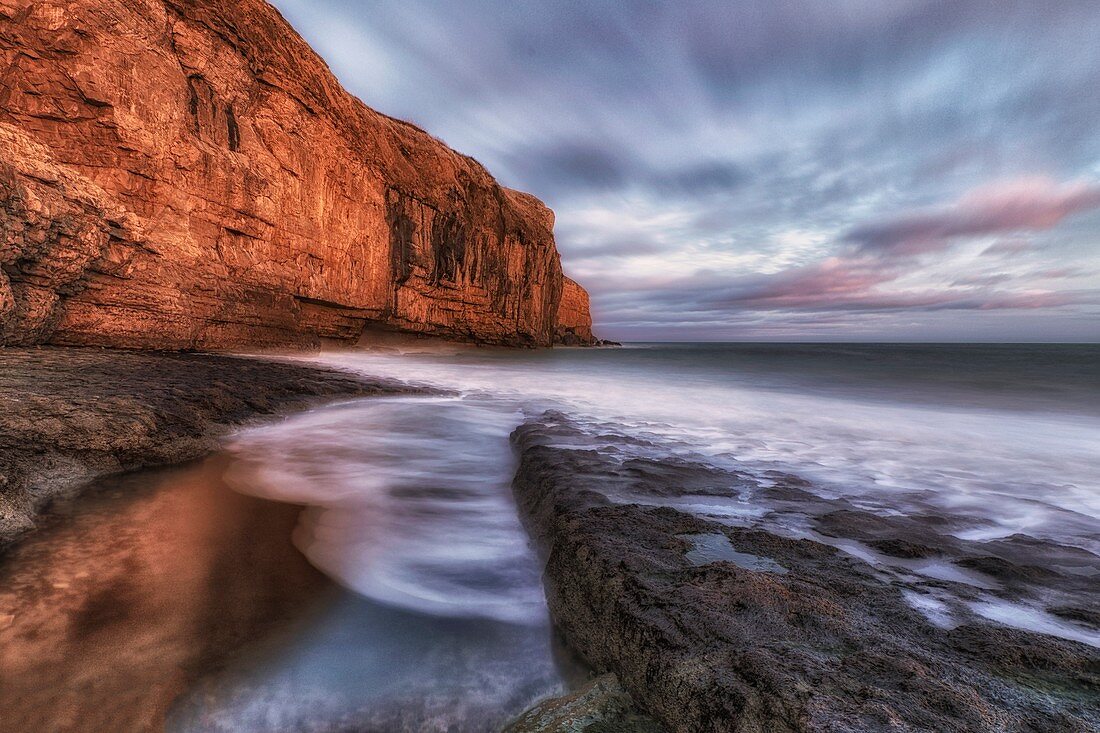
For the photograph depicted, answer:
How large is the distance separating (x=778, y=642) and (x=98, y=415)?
16.5ft

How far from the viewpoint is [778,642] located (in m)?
1.43

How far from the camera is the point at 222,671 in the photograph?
63.4 inches

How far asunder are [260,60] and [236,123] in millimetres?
2443

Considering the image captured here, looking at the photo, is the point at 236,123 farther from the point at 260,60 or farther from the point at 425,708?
the point at 425,708

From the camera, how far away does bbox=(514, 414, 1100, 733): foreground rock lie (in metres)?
1.15

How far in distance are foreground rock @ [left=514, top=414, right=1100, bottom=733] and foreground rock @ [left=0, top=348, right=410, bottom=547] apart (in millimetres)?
3062

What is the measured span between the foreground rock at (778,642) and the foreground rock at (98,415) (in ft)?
10.0

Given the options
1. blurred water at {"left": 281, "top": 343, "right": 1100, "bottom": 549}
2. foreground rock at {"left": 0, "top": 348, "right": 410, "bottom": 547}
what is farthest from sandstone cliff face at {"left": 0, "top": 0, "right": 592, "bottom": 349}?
blurred water at {"left": 281, "top": 343, "right": 1100, "bottom": 549}

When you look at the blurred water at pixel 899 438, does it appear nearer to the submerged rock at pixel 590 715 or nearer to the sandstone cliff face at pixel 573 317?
the submerged rock at pixel 590 715

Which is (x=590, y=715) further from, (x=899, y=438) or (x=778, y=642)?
(x=899, y=438)

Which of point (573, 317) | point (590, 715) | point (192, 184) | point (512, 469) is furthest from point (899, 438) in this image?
point (573, 317)

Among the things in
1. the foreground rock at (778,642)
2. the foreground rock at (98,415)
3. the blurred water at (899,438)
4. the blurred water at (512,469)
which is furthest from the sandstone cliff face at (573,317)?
the foreground rock at (778,642)

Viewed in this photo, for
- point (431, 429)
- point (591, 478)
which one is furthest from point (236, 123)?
point (591, 478)

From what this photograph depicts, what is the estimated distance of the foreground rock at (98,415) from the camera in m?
2.94
